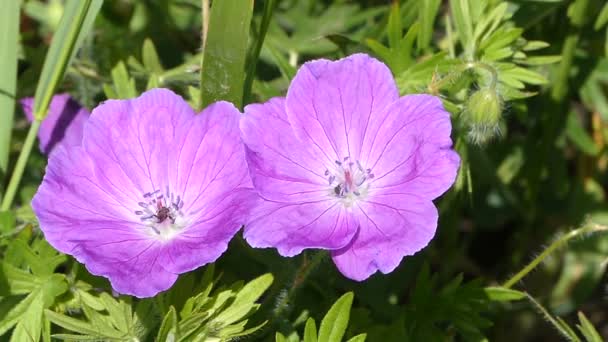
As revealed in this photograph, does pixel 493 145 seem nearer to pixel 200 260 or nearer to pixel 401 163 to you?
pixel 401 163

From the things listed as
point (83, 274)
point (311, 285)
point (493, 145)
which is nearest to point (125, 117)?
point (83, 274)

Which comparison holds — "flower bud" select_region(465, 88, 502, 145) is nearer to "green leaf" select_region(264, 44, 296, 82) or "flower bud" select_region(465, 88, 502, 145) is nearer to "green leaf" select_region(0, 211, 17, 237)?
"green leaf" select_region(264, 44, 296, 82)

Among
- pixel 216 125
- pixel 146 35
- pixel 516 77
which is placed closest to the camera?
pixel 216 125

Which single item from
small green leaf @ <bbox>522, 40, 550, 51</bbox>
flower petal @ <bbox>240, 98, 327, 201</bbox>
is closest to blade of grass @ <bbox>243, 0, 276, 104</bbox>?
flower petal @ <bbox>240, 98, 327, 201</bbox>

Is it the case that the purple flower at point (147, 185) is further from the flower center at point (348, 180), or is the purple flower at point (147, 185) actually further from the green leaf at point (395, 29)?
the green leaf at point (395, 29)

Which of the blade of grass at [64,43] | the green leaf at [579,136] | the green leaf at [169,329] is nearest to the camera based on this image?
the green leaf at [169,329]

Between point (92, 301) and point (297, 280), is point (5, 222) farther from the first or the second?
point (297, 280)

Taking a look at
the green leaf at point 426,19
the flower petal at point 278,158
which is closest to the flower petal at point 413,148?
the flower petal at point 278,158
